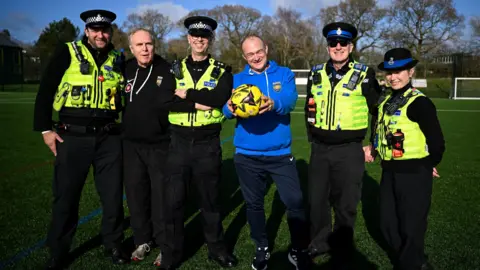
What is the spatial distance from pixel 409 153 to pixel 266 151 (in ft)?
4.58

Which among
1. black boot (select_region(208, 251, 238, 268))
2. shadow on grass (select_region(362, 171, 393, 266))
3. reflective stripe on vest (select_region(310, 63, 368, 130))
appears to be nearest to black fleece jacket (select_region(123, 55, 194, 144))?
black boot (select_region(208, 251, 238, 268))

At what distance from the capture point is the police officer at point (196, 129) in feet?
13.5

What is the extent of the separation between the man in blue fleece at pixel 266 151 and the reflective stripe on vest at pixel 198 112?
21 centimetres

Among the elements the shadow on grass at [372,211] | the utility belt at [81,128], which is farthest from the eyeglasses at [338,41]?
the utility belt at [81,128]

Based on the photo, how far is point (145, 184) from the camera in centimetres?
459

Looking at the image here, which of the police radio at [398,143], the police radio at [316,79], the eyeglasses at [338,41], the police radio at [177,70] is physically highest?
the eyeglasses at [338,41]

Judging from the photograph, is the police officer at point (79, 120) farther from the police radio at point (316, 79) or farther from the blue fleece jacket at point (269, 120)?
the police radio at point (316, 79)

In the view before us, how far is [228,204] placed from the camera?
21.6ft

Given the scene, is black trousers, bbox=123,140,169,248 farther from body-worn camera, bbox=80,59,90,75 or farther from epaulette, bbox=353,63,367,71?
epaulette, bbox=353,63,367,71

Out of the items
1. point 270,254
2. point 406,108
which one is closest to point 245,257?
point 270,254

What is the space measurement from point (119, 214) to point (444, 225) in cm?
432

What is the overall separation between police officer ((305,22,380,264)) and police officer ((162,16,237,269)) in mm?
1060

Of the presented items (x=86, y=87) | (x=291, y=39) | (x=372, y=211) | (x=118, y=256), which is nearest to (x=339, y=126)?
(x=372, y=211)

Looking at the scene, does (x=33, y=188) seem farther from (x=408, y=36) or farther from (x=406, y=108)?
(x=408, y=36)
